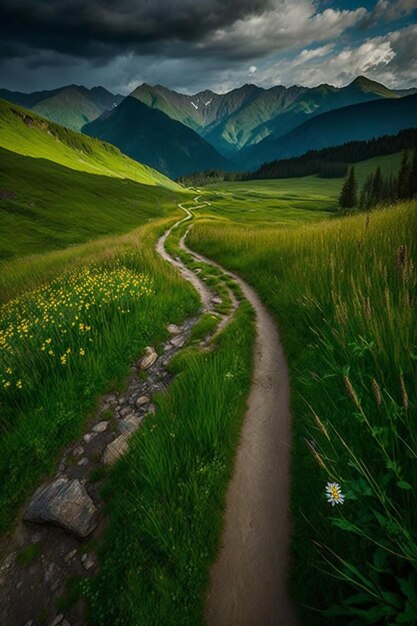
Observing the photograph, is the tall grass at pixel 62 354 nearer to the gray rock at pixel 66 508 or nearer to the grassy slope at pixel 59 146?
the gray rock at pixel 66 508

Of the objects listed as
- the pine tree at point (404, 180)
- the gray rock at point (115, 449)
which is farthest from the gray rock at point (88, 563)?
the pine tree at point (404, 180)

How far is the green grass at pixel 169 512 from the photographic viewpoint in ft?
9.04

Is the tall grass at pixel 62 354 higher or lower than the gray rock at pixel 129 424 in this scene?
higher

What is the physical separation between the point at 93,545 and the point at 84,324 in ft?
16.9

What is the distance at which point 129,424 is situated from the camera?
538 centimetres

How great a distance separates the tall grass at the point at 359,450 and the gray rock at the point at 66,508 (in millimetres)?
2613

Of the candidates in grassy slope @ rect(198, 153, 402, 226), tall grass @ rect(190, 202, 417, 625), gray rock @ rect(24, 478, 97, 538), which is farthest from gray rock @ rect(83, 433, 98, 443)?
grassy slope @ rect(198, 153, 402, 226)

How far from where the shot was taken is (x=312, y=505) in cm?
316

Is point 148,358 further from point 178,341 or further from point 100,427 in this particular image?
point 100,427

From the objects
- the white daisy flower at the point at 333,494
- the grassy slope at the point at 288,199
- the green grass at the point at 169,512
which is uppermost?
the white daisy flower at the point at 333,494

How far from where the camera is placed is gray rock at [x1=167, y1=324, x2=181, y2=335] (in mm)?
9169

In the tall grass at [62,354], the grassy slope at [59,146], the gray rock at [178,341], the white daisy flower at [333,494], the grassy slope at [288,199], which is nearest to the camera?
the white daisy flower at [333,494]

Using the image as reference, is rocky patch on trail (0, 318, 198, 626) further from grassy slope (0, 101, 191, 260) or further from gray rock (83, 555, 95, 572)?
grassy slope (0, 101, 191, 260)

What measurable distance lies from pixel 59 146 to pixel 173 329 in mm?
184961
